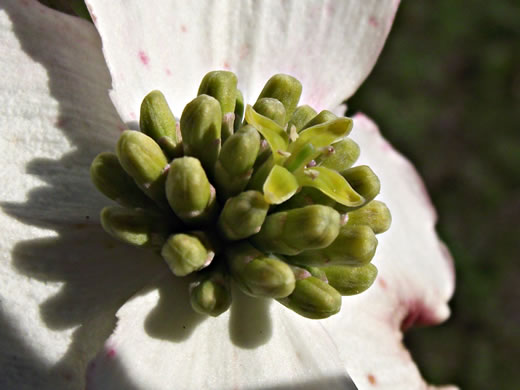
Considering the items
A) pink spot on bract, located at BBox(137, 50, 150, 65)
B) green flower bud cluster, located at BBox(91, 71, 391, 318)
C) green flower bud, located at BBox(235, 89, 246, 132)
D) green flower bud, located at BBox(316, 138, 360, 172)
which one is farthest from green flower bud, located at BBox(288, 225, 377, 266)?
pink spot on bract, located at BBox(137, 50, 150, 65)

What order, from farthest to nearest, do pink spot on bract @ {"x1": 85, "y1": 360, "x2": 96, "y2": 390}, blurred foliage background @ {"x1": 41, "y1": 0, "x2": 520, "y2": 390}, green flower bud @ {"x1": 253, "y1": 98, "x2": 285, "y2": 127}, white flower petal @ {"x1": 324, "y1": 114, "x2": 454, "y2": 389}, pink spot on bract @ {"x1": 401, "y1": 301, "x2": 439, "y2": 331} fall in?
1. blurred foliage background @ {"x1": 41, "y1": 0, "x2": 520, "y2": 390}
2. pink spot on bract @ {"x1": 401, "y1": 301, "x2": 439, "y2": 331}
3. white flower petal @ {"x1": 324, "y1": 114, "x2": 454, "y2": 389}
4. green flower bud @ {"x1": 253, "y1": 98, "x2": 285, "y2": 127}
5. pink spot on bract @ {"x1": 85, "y1": 360, "x2": 96, "y2": 390}

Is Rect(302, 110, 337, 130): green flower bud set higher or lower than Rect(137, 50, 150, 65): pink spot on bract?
lower

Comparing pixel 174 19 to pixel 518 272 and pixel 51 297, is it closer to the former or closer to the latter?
pixel 51 297

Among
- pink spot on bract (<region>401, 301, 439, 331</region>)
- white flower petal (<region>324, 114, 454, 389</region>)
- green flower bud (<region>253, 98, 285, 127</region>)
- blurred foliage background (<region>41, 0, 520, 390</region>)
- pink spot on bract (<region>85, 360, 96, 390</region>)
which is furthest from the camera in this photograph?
blurred foliage background (<region>41, 0, 520, 390</region>)

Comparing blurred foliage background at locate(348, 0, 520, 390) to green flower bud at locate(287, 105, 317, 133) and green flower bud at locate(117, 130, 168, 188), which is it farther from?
green flower bud at locate(117, 130, 168, 188)

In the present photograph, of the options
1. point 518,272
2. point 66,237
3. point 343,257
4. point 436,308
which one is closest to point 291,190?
point 343,257

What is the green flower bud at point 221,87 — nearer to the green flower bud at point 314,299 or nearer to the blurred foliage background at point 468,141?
the green flower bud at point 314,299

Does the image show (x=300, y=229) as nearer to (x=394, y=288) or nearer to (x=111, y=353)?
(x=111, y=353)

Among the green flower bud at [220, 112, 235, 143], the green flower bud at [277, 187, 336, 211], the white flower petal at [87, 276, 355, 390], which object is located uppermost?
the green flower bud at [220, 112, 235, 143]
